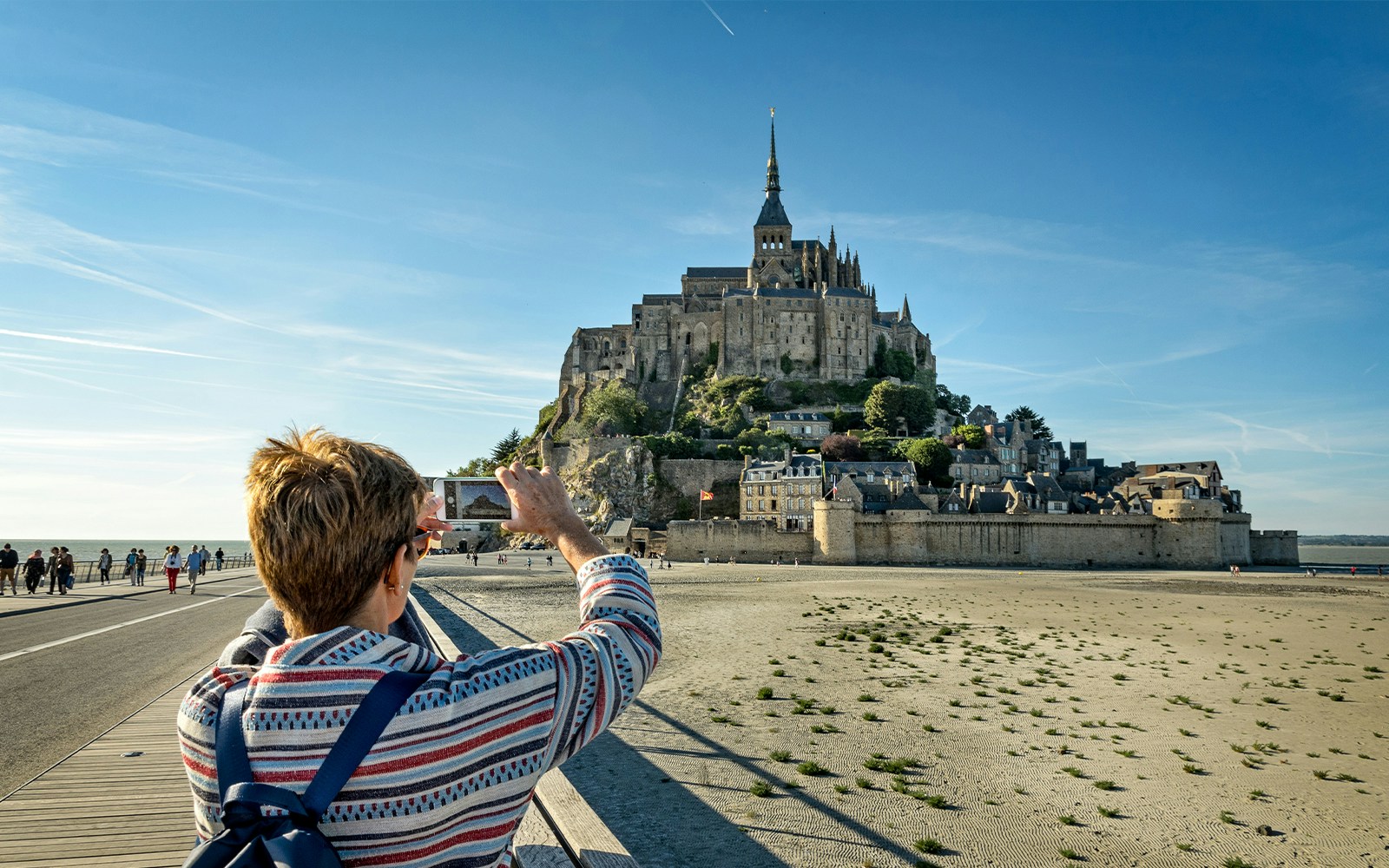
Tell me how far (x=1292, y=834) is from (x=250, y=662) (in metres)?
8.80

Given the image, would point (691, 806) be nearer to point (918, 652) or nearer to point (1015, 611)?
point (918, 652)

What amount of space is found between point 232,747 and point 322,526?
0.42m

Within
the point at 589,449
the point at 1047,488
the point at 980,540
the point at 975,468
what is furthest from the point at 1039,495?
the point at 589,449

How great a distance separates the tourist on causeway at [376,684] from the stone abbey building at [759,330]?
3238 inches

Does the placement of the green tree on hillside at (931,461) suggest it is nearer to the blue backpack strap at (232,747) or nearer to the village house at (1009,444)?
the village house at (1009,444)

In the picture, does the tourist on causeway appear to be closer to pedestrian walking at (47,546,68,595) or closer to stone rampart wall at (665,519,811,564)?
pedestrian walking at (47,546,68,595)

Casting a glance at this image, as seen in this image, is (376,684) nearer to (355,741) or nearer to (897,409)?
(355,741)

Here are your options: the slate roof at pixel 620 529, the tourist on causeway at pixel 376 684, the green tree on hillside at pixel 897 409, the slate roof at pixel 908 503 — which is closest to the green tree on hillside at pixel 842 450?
the green tree on hillside at pixel 897 409

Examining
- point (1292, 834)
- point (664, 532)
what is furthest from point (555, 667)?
point (664, 532)

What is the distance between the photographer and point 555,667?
1766 mm

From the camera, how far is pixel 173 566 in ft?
80.4

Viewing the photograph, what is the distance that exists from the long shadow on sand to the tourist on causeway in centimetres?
526

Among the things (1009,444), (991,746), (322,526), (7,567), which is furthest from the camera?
(1009,444)

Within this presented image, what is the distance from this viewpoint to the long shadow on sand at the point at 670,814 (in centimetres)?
673
